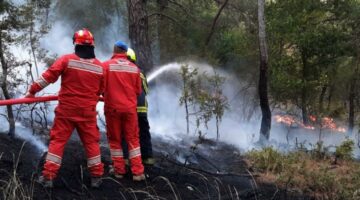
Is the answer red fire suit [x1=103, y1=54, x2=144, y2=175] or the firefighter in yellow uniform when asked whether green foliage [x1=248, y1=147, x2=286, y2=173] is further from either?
red fire suit [x1=103, y1=54, x2=144, y2=175]

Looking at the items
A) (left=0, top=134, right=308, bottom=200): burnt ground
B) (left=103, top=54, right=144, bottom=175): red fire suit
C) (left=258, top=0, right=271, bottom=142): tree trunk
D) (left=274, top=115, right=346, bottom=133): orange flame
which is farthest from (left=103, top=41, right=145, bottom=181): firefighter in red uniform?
(left=274, top=115, right=346, bottom=133): orange flame

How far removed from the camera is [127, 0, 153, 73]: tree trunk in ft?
38.0

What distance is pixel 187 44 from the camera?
16.5 m

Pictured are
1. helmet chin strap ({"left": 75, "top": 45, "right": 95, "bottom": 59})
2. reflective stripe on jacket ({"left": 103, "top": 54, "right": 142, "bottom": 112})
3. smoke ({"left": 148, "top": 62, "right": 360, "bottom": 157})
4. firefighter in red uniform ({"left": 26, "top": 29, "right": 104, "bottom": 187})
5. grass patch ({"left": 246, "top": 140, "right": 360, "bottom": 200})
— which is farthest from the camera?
smoke ({"left": 148, "top": 62, "right": 360, "bottom": 157})

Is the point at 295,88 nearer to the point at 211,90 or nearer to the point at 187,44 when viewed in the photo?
the point at 211,90

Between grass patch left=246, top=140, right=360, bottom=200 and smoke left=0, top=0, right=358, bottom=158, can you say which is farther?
smoke left=0, top=0, right=358, bottom=158

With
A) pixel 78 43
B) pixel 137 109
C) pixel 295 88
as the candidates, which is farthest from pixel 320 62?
pixel 78 43

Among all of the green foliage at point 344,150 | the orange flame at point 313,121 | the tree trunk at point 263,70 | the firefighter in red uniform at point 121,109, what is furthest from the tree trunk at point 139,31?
the orange flame at point 313,121

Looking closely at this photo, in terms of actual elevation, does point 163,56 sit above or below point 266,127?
above

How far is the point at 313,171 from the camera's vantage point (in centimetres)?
831

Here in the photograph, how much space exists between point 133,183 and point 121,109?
1012mm

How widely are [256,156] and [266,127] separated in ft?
9.39

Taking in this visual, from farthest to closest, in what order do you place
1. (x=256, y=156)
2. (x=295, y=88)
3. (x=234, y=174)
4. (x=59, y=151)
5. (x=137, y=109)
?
(x=295, y=88)
(x=256, y=156)
(x=234, y=174)
(x=137, y=109)
(x=59, y=151)

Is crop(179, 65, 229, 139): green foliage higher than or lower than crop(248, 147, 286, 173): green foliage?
higher
